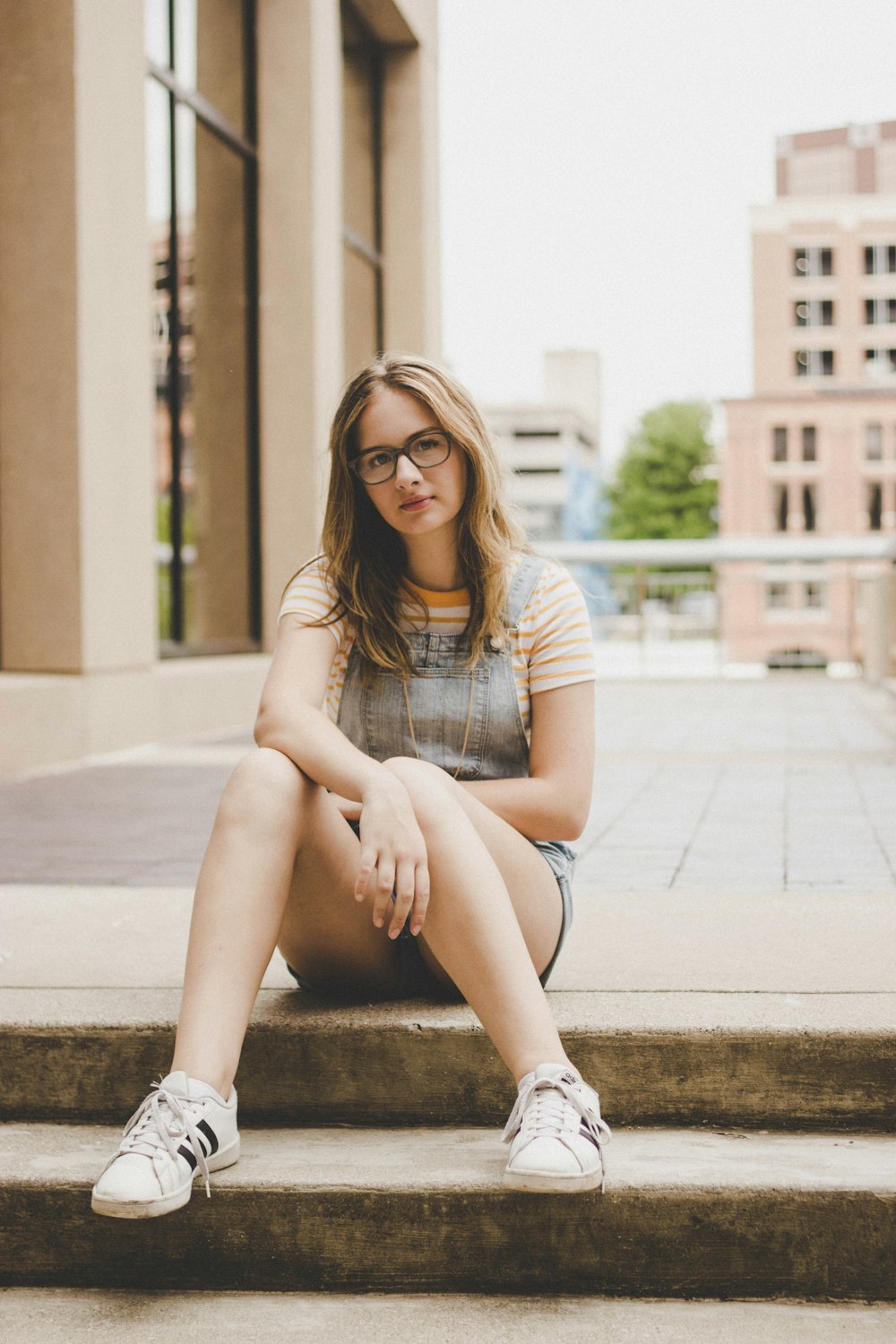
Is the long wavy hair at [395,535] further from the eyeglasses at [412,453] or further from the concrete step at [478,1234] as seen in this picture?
the concrete step at [478,1234]

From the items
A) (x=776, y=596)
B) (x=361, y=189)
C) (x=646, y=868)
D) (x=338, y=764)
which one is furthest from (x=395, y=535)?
(x=776, y=596)

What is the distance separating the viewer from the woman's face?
2.71 m

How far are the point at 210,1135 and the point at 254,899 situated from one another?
391mm

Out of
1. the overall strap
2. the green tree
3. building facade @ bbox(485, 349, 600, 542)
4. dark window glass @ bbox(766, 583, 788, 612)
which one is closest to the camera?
the overall strap

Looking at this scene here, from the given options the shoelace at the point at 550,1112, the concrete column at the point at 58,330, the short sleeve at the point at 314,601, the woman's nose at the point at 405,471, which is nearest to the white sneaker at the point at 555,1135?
the shoelace at the point at 550,1112

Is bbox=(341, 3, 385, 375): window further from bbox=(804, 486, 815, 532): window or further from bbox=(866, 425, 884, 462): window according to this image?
bbox=(866, 425, 884, 462): window

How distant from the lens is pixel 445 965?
2.48 metres

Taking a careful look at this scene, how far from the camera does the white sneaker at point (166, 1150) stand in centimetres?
214

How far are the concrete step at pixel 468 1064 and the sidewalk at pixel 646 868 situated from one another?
21cm

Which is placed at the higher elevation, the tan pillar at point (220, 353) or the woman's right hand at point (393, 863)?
the tan pillar at point (220, 353)

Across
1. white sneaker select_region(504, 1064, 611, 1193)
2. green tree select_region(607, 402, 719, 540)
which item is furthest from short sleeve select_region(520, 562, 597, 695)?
green tree select_region(607, 402, 719, 540)

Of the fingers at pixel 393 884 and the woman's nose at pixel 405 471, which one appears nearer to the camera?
the fingers at pixel 393 884

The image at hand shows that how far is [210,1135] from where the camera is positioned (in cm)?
231

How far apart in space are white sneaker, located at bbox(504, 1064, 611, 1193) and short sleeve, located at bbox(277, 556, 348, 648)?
3.28 ft
